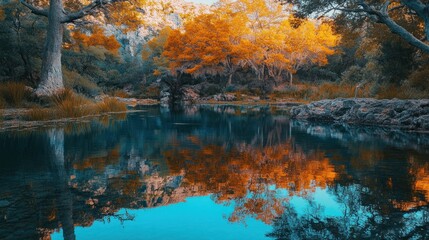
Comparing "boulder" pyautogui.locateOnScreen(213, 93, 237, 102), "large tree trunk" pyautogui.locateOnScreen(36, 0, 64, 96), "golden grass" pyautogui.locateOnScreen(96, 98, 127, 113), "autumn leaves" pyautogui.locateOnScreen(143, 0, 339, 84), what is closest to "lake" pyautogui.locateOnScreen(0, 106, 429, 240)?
"large tree trunk" pyautogui.locateOnScreen(36, 0, 64, 96)

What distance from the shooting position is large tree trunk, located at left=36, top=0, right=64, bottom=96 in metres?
14.9

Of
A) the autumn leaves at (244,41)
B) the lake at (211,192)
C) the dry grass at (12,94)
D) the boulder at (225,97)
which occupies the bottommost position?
the lake at (211,192)

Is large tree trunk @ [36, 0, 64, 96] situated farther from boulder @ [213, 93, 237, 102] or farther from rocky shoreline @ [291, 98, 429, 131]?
boulder @ [213, 93, 237, 102]

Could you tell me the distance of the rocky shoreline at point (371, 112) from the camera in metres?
12.6

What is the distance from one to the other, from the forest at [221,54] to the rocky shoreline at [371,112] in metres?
2.01

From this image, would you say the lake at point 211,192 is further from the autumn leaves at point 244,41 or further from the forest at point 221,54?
the autumn leaves at point 244,41

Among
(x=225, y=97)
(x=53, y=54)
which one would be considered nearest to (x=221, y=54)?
(x=225, y=97)

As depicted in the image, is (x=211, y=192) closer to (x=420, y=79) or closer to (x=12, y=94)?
(x=12, y=94)

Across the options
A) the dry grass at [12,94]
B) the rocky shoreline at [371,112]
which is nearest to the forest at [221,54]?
the dry grass at [12,94]

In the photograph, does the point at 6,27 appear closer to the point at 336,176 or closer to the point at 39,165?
the point at 39,165

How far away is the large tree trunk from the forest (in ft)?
0.14

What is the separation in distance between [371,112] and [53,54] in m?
13.5

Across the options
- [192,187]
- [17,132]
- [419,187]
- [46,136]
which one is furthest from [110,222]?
[17,132]

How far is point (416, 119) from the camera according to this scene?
40.9 ft
